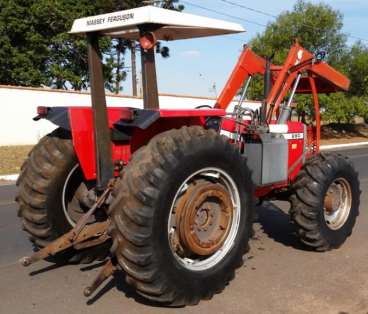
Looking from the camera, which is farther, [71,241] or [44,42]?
[44,42]

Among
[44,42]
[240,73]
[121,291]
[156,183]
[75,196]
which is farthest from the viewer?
[44,42]

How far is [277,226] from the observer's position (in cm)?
690

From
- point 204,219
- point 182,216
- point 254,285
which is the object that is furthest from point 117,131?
point 254,285

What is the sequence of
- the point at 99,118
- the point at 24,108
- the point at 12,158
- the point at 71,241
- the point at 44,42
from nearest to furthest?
the point at 99,118 → the point at 71,241 → the point at 12,158 → the point at 24,108 → the point at 44,42

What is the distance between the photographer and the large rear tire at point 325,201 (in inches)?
214

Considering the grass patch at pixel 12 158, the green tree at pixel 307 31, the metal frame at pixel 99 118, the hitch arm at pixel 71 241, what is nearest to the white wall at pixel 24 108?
the grass patch at pixel 12 158

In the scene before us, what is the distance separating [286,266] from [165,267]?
181 cm

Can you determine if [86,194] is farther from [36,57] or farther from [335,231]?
[36,57]

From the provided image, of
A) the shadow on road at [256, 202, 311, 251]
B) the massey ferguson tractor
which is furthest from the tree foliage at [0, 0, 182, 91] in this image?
the massey ferguson tractor

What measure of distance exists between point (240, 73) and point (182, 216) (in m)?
2.76

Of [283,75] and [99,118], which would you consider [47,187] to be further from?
[283,75]

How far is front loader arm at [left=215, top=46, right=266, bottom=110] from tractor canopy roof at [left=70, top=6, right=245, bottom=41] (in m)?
1.45

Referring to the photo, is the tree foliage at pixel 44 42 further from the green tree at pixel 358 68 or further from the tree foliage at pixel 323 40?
the green tree at pixel 358 68

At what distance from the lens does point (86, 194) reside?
4859 mm
